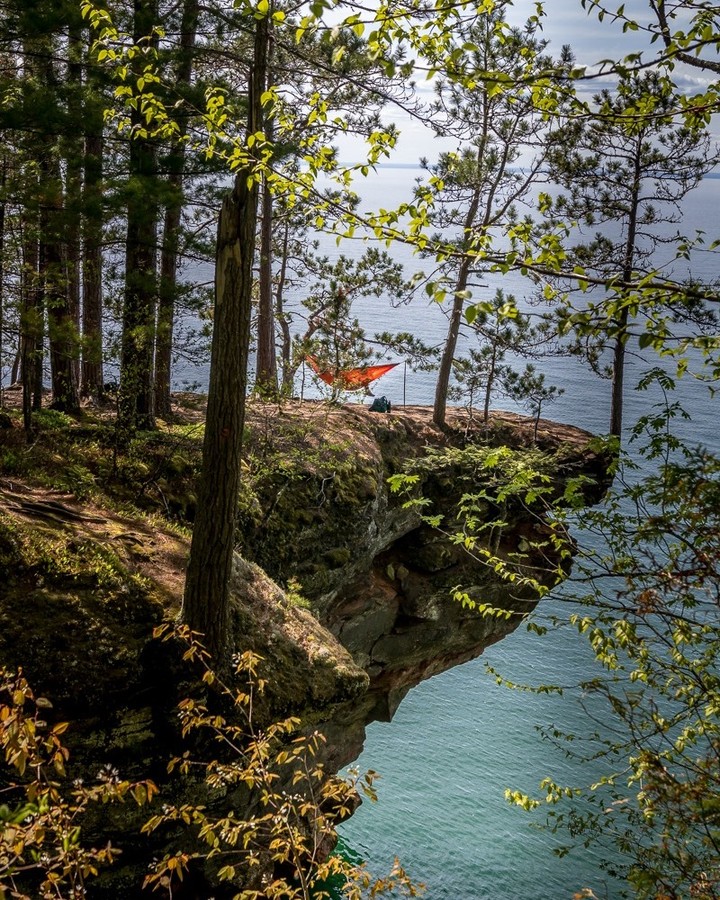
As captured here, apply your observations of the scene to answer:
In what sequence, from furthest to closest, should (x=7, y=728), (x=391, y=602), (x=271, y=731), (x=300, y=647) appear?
(x=391, y=602)
(x=300, y=647)
(x=271, y=731)
(x=7, y=728)

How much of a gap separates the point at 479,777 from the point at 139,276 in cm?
1163

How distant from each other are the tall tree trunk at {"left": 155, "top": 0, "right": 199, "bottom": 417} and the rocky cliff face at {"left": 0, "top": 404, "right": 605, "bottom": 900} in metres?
1.62

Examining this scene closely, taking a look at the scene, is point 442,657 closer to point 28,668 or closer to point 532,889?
point 532,889

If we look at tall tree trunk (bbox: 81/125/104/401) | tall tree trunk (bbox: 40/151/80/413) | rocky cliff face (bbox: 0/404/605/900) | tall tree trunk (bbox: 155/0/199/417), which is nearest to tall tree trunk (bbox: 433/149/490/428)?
rocky cliff face (bbox: 0/404/605/900)

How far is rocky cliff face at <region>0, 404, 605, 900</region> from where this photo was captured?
568 centimetres

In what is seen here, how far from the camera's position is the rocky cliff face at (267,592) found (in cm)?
568

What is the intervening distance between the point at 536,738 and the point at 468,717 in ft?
5.08

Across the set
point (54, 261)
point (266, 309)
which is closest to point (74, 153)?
point (54, 261)

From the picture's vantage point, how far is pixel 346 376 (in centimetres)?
1300

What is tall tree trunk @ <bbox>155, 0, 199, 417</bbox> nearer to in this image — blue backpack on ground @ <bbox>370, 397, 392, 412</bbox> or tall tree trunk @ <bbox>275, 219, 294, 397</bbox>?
tall tree trunk @ <bbox>275, 219, 294, 397</bbox>

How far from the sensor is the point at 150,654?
19.5 ft

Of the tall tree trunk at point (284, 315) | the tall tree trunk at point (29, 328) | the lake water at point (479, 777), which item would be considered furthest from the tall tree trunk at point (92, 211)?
the lake water at point (479, 777)

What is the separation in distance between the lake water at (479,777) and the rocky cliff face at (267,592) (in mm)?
2453

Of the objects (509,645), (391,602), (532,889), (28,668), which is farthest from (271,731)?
(509,645)
